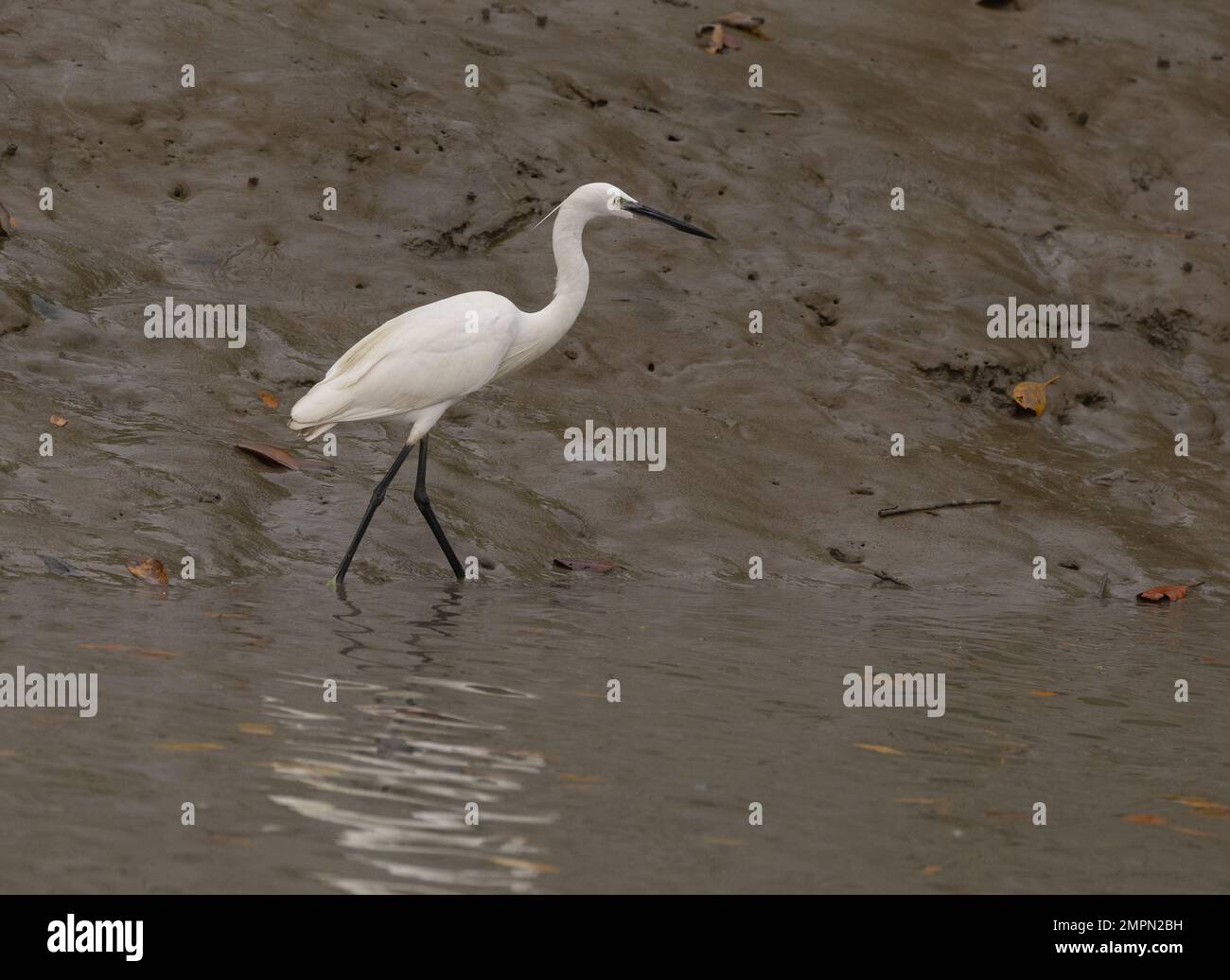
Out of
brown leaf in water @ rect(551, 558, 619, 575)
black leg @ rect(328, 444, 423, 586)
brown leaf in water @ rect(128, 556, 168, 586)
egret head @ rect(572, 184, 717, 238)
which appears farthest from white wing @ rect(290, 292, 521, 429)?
brown leaf in water @ rect(128, 556, 168, 586)

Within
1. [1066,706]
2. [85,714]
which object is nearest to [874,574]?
[1066,706]

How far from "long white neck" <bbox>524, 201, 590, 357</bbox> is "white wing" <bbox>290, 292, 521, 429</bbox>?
0.33m

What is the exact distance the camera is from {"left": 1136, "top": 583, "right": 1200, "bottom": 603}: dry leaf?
9094mm

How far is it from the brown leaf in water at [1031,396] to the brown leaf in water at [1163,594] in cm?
232

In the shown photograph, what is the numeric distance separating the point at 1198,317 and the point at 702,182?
3945mm

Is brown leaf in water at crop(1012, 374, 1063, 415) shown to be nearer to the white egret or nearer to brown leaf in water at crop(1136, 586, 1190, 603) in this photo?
brown leaf in water at crop(1136, 586, 1190, 603)

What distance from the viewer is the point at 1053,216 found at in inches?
527

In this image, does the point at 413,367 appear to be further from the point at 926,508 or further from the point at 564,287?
the point at 926,508

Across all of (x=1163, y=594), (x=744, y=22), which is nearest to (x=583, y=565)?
(x=1163, y=594)

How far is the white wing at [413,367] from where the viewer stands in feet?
26.9

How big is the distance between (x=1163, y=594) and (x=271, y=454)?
4933 millimetres

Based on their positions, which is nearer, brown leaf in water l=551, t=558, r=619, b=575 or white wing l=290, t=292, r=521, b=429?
white wing l=290, t=292, r=521, b=429

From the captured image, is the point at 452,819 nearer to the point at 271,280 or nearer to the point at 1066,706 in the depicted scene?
the point at 1066,706
